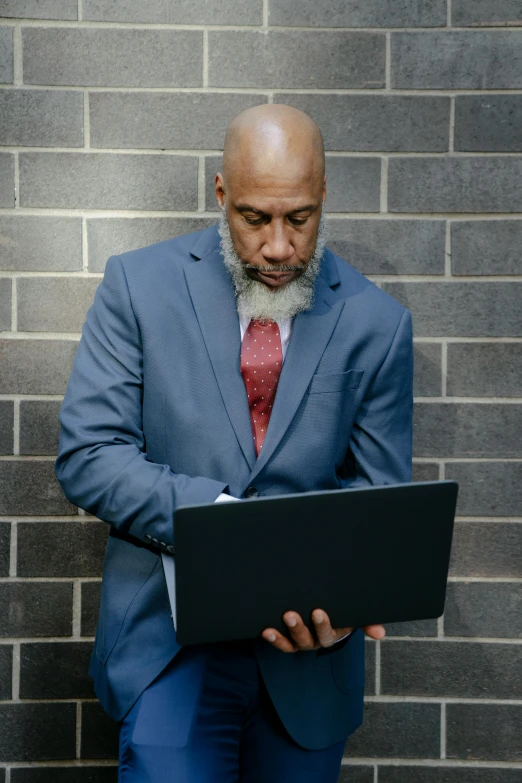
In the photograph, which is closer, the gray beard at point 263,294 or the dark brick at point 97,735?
the gray beard at point 263,294

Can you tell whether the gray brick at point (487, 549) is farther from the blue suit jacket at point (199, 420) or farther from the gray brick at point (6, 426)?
the gray brick at point (6, 426)

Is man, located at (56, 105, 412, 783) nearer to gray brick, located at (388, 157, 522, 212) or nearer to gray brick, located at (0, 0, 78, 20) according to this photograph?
gray brick, located at (388, 157, 522, 212)

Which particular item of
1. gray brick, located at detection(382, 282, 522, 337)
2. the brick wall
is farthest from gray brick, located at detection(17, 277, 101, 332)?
gray brick, located at detection(382, 282, 522, 337)

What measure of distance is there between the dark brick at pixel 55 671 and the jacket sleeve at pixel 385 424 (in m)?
1.08

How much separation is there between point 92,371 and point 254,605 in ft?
1.97

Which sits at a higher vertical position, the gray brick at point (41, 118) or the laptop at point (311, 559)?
the gray brick at point (41, 118)

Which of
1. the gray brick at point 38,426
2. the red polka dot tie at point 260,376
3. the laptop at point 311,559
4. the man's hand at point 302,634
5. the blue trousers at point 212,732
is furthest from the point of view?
the gray brick at point 38,426

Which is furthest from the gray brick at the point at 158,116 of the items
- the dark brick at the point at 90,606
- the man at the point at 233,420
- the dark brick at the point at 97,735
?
the dark brick at the point at 97,735

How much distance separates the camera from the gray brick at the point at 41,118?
2.38m

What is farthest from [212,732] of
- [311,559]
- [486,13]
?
[486,13]

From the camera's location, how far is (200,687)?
70.4 inches

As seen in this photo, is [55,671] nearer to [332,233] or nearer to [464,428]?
[464,428]

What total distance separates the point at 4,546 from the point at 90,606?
302 millimetres

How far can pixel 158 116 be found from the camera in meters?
2.39
